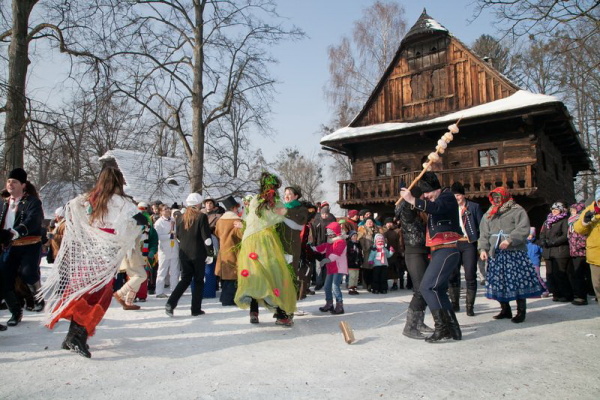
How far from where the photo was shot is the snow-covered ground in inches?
132

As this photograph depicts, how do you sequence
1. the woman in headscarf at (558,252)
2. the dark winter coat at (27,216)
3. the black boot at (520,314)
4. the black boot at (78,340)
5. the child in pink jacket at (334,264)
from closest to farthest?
the black boot at (78,340), the dark winter coat at (27,216), the black boot at (520,314), the child in pink jacket at (334,264), the woman in headscarf at (558,252)

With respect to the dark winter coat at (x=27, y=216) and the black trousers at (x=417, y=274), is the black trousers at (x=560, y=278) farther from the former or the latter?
the dark winter coat at (x=27, y=216)

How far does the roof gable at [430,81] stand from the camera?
20516 millimetres

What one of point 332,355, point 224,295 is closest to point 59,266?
→ point 332,355

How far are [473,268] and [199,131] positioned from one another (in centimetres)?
1311

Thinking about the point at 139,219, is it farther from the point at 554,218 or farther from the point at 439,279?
the point at 554,218

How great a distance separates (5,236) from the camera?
5.11 metres

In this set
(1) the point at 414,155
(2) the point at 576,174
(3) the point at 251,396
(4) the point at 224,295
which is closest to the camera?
(3) the point at 251,396

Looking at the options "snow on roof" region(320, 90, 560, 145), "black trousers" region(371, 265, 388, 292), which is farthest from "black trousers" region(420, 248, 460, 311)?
"snow on roof" region(320, 90, 560, 145)

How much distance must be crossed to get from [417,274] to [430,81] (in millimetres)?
19173

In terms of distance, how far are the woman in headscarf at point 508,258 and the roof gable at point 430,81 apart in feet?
51.0

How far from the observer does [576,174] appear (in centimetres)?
3216

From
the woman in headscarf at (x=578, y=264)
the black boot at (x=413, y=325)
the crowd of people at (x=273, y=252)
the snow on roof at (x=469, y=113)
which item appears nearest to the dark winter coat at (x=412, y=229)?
the crowd of people at (x=273, y=252)

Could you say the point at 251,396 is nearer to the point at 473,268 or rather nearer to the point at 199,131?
the point at 473,268
